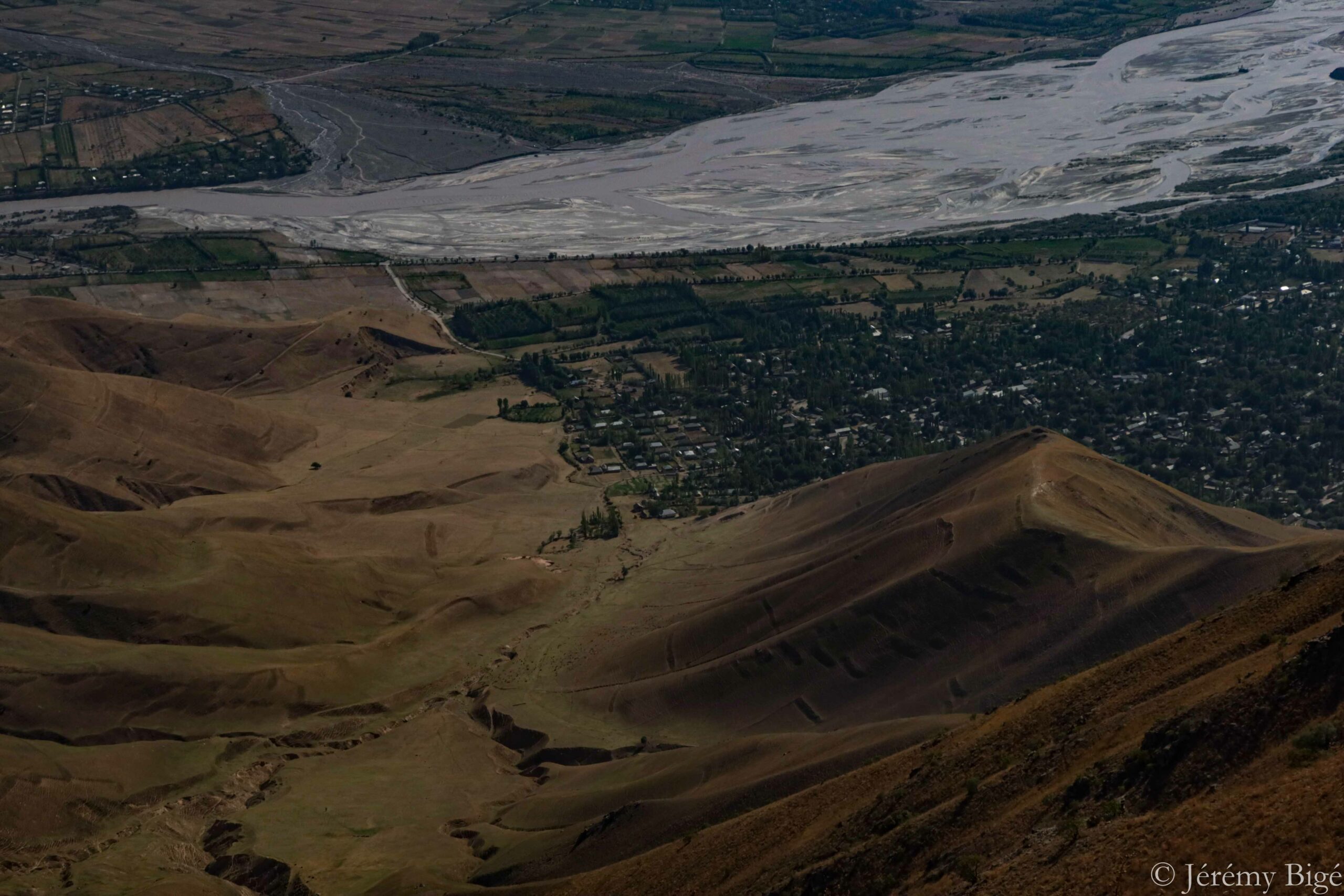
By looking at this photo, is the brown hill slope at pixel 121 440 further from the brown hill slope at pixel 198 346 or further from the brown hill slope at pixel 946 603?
the brown hill slope at pixel 946 603

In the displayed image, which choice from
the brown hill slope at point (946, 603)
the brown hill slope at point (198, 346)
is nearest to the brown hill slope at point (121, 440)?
the brown hill slope at point (198, 346)

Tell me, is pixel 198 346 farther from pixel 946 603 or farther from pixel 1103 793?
pixel 1103 793

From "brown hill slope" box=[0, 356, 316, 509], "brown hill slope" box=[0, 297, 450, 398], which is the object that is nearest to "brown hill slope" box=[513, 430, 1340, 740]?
"brown hill slope" box=[0, 356, 316, 509]

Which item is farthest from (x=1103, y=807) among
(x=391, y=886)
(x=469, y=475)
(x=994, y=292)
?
(x=994, y=292)

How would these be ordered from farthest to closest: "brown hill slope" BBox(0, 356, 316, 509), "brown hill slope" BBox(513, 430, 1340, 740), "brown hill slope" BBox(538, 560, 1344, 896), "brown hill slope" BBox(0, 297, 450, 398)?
"brown hill slope" BBox(0, 297, 450, 398) < "brown hill slope" BBox(0, 356, 316, 509) < "brown hill slope" BBox(513, 430, 1340, 740) < "brown hill slope" BBox(538, 560, 1344, 896)

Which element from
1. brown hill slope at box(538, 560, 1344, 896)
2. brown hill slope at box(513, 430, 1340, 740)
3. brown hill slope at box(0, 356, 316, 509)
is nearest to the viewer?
brown hill slope at box(538, 560, 1344, 896)

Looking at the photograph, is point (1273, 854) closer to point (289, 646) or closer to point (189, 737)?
point (189, 737)

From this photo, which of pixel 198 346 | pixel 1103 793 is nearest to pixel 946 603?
pixel 1103 793

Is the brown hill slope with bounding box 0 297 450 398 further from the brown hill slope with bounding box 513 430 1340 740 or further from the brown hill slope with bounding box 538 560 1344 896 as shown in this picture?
the brown hill slope with bounding box 538 560 1344 896
